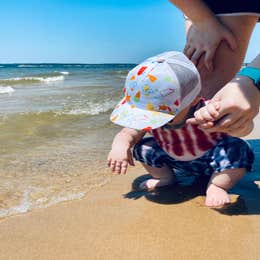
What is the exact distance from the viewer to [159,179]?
5.80ft

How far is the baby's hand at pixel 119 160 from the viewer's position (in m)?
1.58

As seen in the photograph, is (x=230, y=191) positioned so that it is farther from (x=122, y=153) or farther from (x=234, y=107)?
(x=234, y=107)

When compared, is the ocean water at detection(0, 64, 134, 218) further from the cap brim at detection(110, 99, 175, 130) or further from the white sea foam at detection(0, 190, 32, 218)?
the cap brim at detection(110, 99, 175, 130)

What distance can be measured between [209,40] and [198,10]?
0.16 meters

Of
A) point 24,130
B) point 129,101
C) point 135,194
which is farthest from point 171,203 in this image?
point 24,130

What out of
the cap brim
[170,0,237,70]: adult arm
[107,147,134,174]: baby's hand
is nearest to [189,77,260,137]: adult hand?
the cap brim

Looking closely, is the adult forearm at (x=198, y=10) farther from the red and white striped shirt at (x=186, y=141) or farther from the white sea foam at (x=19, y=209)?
the white sea foam at (x=19, y=209)

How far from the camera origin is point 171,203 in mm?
1556

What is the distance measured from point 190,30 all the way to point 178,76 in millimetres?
685

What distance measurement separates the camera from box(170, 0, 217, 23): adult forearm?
186 centimetres

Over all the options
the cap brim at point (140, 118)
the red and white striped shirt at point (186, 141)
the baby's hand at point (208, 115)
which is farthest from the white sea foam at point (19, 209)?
the baby's hand at point (208, 115)

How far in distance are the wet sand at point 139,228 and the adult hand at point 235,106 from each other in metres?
0.34

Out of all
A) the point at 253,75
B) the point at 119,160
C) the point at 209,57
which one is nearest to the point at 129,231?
the point at 119,160

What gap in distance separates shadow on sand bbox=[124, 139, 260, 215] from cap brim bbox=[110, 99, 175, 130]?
0.34 meters
